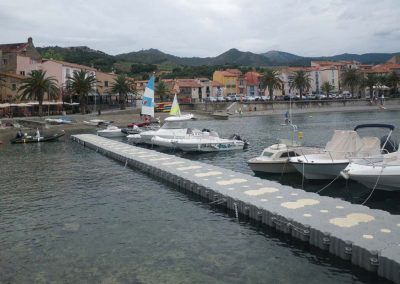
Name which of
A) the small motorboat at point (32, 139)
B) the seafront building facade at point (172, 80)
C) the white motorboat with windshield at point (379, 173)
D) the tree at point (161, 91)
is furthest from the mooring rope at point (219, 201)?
the tree at point (161, 91)

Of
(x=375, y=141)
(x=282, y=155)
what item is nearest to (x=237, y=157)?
(x=282, y=155)

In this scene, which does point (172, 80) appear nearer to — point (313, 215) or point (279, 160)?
point (279, 160)

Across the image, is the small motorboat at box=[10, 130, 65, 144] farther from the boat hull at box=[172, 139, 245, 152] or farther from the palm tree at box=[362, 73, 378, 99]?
the palm tree at box=[362, 73, 378, 99]

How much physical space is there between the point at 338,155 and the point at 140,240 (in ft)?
48.9

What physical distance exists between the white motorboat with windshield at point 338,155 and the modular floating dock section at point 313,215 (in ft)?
13.6

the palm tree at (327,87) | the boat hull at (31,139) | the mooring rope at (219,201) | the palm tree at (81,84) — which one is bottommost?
the mooring rope at (219,201)

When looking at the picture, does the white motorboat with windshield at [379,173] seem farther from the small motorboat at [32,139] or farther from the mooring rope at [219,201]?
the small motorboat at [32,139]

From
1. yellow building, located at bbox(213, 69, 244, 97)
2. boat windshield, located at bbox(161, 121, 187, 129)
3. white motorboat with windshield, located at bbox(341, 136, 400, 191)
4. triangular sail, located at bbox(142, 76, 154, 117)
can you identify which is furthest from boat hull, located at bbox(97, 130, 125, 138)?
yellow building, located at bbox(213, 69, 244, 97)

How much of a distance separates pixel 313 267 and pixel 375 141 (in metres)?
14.3

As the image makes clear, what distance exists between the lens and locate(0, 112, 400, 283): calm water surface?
13.8 m

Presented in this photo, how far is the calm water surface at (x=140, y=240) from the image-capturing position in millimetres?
13812

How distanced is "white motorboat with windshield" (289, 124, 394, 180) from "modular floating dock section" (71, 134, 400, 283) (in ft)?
13.6

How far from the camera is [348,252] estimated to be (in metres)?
14.0

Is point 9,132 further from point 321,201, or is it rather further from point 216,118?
point 321,201
